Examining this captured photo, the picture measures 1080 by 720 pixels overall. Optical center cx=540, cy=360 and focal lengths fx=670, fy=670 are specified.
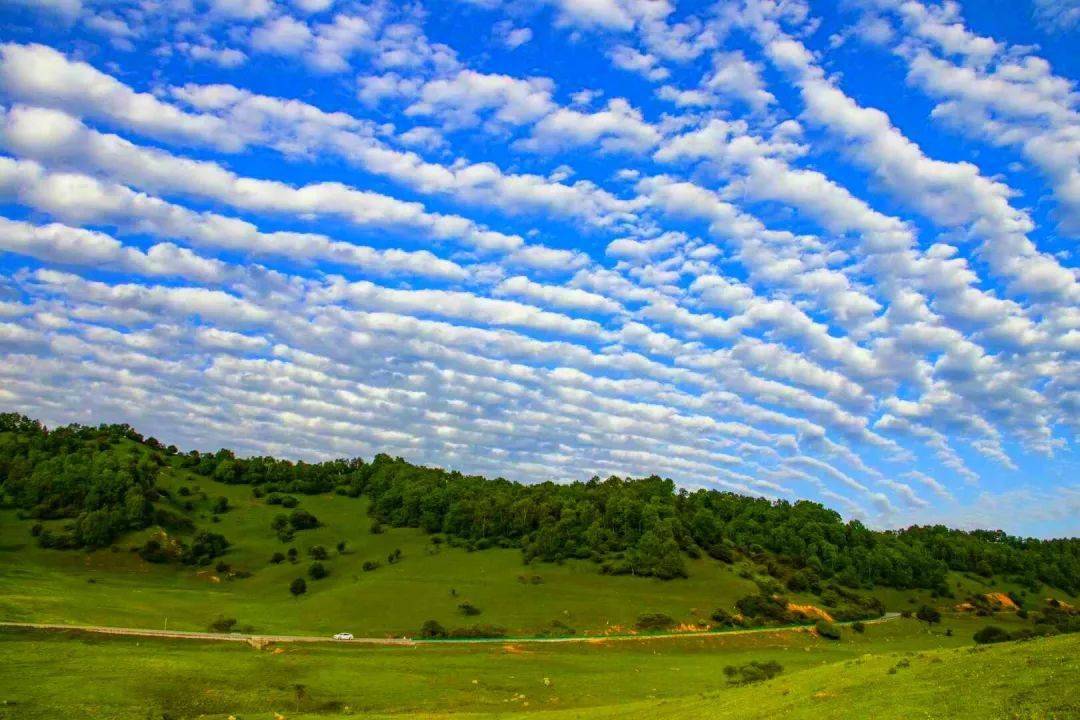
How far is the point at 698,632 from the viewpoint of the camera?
129250 mm

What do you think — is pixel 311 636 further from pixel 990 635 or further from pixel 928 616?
pixel 928 616

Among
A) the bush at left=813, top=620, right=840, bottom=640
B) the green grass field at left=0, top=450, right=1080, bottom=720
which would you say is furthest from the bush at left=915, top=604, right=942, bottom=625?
the bush at left=813, top=620, right=840, bottom=640

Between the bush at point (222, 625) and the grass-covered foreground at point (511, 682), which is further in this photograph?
the bush at point (222, 625)

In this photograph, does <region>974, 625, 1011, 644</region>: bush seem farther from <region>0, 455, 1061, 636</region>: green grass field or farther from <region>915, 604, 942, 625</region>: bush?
<region>915, 604, 942, 625</region>: bush

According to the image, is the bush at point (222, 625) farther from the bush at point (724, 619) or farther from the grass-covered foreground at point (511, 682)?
the bush at point (724, 619)

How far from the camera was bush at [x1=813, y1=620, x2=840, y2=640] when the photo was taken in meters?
138

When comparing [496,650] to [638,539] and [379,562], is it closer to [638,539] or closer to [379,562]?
[379,562]

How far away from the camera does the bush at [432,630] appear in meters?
115

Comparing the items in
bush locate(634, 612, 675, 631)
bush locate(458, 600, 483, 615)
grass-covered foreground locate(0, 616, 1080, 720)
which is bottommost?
bush locate(458, 600, 483, 615)

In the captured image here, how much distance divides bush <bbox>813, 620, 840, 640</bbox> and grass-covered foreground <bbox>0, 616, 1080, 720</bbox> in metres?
30.8

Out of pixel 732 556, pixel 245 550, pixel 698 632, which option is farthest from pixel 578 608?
pixel 245 550

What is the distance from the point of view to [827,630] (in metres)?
139

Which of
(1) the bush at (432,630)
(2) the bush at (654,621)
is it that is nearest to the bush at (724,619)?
(2) the bush at (654,621)

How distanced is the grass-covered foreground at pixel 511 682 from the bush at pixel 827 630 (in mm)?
30849
